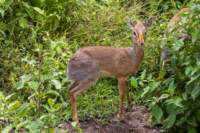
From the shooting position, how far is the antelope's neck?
242 inches

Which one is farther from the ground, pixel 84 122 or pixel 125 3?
pixel 125 3

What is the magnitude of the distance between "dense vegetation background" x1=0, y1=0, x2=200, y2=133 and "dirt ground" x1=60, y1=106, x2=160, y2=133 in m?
0.11

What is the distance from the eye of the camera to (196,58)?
5.09 metres

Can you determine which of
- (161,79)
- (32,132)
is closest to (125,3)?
(161,79)

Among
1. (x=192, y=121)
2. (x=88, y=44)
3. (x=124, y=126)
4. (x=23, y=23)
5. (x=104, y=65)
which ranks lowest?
(x=124, y=126)

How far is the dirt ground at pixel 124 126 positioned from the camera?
578 cm

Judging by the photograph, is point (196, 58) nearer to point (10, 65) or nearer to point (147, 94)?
point (147, 94)

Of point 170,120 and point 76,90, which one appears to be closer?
point 170,120

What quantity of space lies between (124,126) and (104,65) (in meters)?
0.65

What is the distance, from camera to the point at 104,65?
6.02 m

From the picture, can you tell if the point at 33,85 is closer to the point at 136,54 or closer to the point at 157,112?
the point at 157,112

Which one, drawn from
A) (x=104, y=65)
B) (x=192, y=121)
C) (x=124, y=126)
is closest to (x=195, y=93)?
(x=192, y=121)

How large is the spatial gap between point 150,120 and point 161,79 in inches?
29.1

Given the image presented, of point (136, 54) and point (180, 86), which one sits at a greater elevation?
point (136, 54)
